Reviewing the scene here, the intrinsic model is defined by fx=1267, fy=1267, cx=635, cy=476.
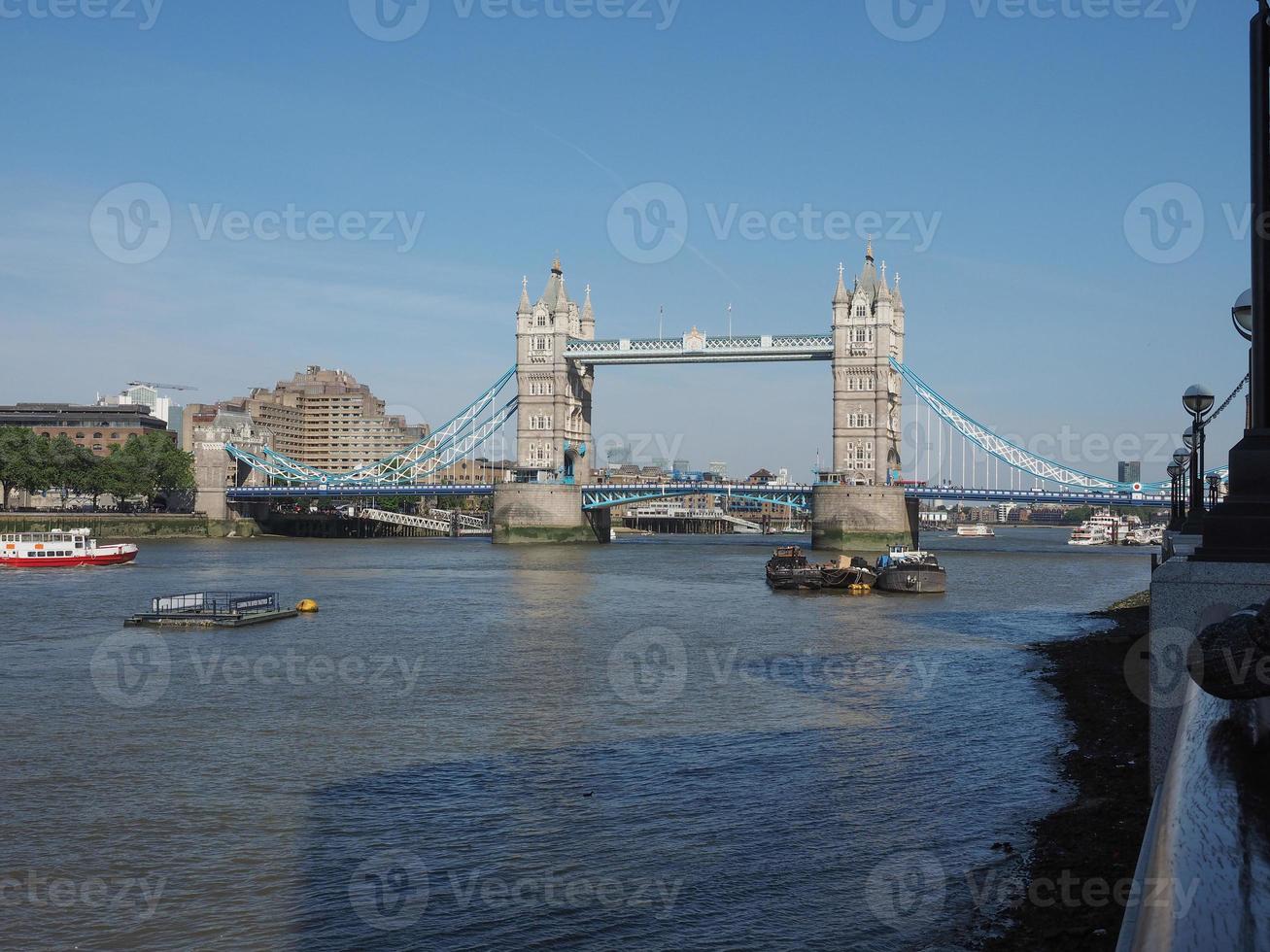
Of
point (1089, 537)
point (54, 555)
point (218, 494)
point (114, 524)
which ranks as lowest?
point (1089, 537)

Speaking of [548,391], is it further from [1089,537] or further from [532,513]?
[1089,537]

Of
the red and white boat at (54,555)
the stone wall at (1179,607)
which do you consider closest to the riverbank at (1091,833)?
the stone wall at (1179,607)

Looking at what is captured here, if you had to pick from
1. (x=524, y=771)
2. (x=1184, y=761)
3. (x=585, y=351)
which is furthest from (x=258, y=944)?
(x=585, y=351)

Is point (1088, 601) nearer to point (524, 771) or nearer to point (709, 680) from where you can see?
point (709, 680)

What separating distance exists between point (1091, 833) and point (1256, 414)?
4.69 m

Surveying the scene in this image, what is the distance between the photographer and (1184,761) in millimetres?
2424

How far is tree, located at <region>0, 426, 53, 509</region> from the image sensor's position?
94000 millimetres

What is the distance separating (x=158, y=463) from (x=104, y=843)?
97.8 meters

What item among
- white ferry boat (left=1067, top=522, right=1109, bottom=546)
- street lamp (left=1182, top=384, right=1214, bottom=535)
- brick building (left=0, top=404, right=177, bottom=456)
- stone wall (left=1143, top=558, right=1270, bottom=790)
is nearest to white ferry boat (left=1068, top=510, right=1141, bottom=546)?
white ferry boat (left=1067, top=522, right=1109, bottom=546)

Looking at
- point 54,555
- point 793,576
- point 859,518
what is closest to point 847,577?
point 793,576

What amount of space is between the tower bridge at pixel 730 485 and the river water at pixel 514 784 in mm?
52655

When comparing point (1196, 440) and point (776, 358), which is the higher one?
point (776, 358)

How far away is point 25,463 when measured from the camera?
3708 inches

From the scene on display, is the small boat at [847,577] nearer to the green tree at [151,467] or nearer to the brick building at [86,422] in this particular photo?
the green tree at [151,467]
